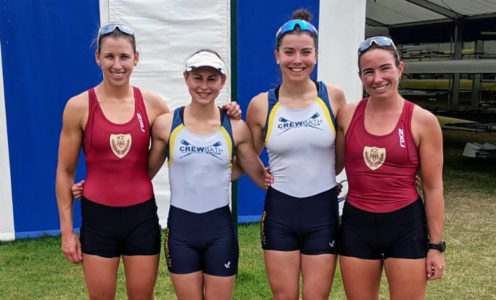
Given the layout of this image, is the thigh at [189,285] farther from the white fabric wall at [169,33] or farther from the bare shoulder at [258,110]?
the white fabric wall at [169,33]

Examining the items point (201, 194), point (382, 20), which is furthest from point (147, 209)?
point (382, 20)

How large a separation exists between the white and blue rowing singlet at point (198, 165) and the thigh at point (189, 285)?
0.34 meters

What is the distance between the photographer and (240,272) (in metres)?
4.47

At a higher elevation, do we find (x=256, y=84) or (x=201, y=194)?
(x=256, y=84)

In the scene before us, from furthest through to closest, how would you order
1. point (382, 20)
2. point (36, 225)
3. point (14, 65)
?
point (382, 20), point (36, 225), point (14, 65)

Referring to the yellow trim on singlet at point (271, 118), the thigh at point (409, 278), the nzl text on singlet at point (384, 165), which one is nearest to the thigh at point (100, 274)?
the yellow trim on singlet at point (271, 118)

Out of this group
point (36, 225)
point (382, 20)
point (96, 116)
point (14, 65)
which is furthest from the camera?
point (382, 20)

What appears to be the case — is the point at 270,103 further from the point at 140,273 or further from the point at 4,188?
the point at 4,188

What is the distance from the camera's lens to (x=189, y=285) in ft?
8.34

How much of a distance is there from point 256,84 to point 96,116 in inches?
123

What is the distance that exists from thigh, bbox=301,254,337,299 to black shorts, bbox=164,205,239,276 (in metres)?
0.39

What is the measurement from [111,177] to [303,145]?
3.39ft

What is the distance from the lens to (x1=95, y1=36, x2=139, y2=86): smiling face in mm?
2514

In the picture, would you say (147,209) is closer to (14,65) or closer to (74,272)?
(74,272)
